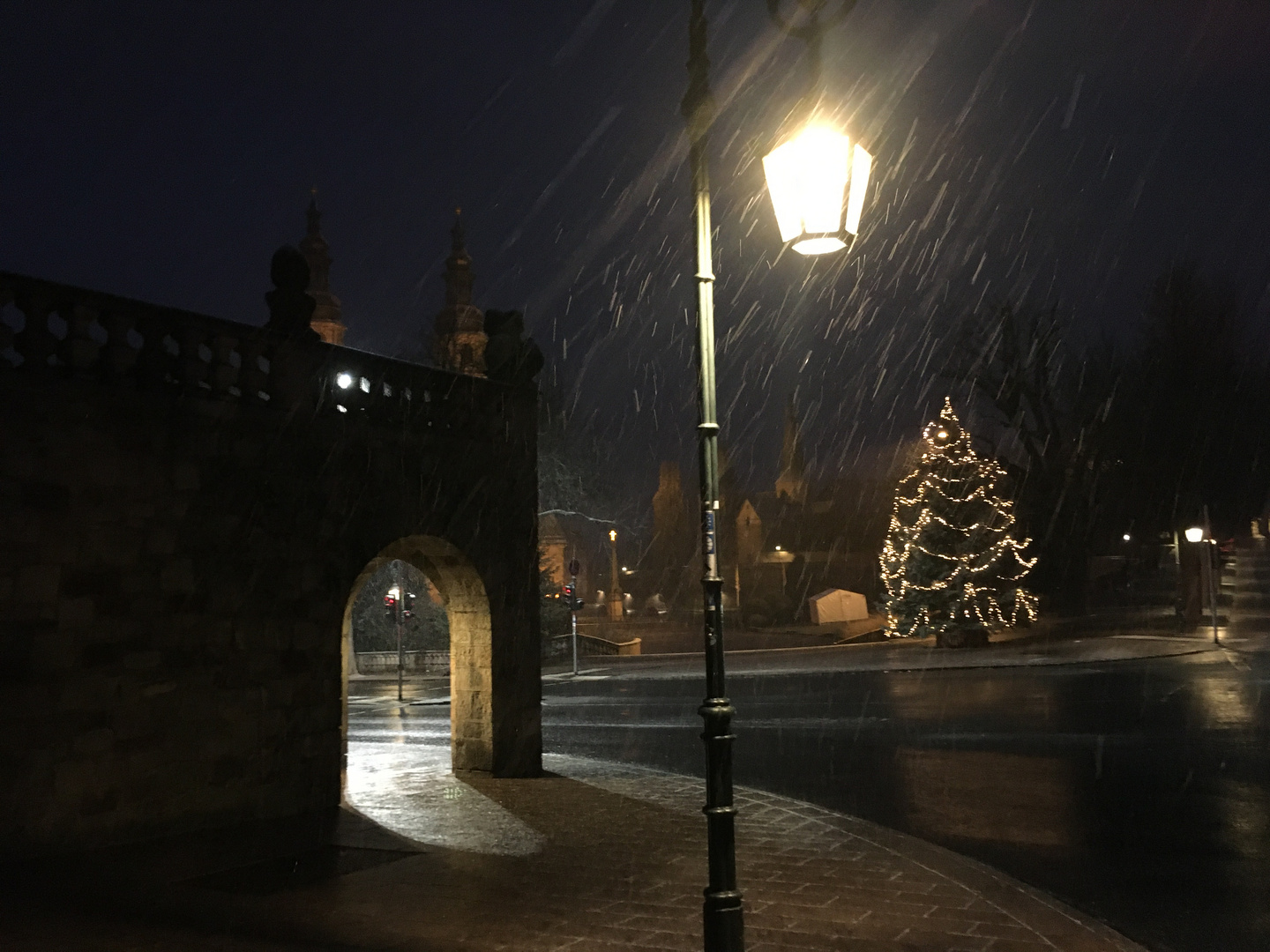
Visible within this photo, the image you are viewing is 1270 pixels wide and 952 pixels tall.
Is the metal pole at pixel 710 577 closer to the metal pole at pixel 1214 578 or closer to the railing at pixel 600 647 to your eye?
the metal pole at pixel 1214 578

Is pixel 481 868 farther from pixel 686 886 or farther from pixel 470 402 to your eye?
pixel 470 402

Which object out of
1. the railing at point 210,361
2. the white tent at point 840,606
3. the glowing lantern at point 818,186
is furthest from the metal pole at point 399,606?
the glowing lantern at point 818,186

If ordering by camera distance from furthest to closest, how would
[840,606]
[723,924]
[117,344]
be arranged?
[840,606] < [117,344] < [723,924]

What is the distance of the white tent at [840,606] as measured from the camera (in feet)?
183

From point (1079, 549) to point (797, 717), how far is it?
31.7 metres

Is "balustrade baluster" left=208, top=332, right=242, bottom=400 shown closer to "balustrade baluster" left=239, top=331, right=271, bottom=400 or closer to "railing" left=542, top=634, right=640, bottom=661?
"balustrade baluster" left=239, top=331, right=271, bottom=400

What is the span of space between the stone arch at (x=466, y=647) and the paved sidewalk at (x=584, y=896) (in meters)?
2.42

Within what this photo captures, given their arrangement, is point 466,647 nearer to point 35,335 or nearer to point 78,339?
point 78,339

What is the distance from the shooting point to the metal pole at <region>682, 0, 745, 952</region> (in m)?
5.42

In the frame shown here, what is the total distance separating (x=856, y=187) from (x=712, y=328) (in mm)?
1052

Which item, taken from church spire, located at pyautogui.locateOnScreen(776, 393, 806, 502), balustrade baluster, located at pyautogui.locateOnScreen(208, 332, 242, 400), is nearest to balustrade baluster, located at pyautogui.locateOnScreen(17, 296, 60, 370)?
balustrade baluster, located at pyautogui.locateOnScreen(208, 332, 242, 400)

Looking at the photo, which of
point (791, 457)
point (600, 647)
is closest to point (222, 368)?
point (600, 647)

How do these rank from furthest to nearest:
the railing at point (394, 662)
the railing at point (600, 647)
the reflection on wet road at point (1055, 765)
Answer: the railing at point (600, 647) < the railing at point (394, 662) < the reflection on wet road at point (1055, 765)

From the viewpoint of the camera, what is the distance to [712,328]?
6.11 metres
